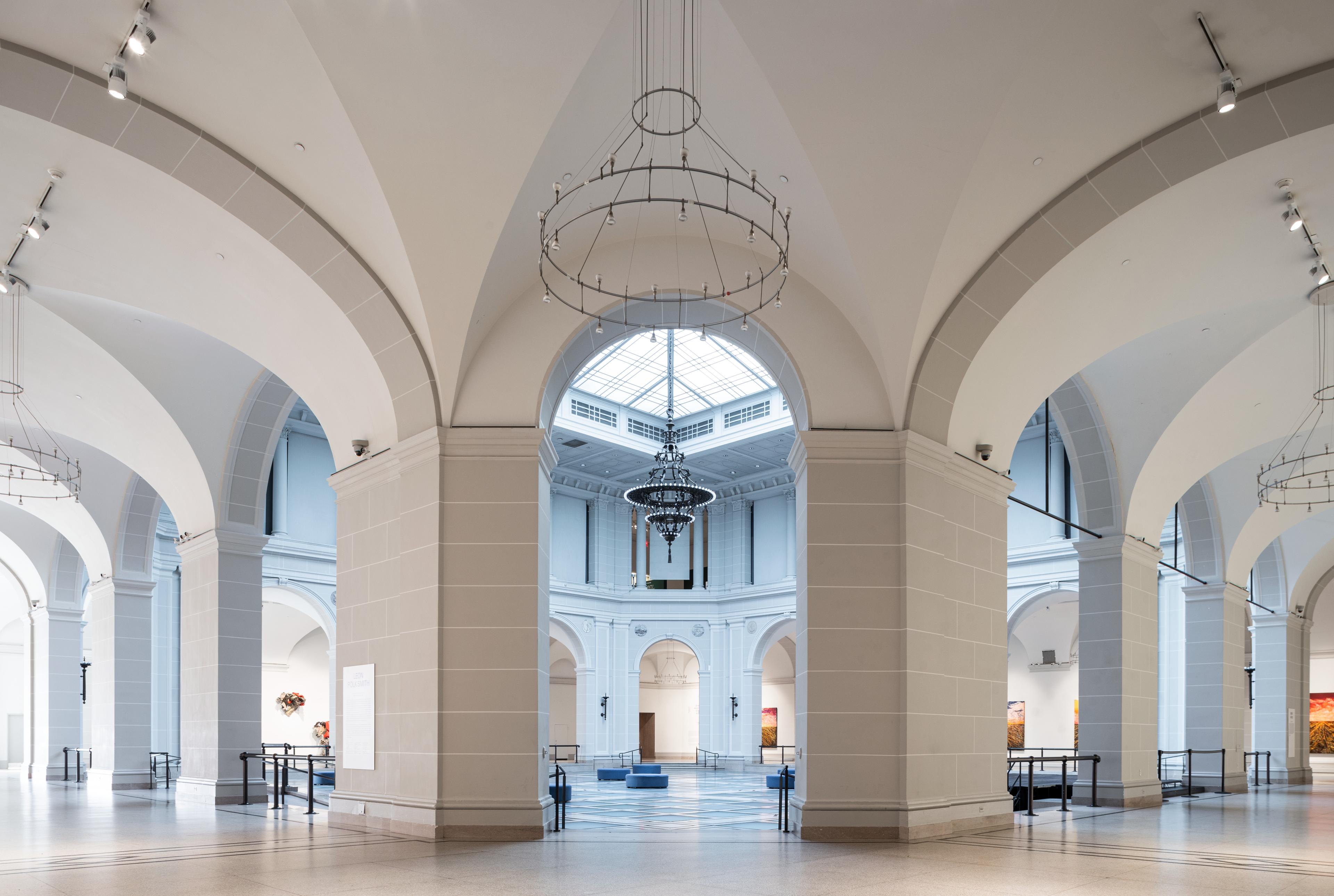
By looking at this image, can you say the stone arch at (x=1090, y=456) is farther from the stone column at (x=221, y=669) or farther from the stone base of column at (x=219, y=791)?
the stone base of column at (x=219, y=791)

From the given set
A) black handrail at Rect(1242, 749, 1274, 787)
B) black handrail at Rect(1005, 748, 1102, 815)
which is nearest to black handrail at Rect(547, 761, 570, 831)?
black handrail at Rect(1005, 748, 1102, 815)

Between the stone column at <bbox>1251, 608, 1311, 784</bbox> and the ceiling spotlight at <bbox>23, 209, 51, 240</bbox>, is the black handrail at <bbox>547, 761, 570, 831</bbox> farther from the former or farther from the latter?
the stone column at <bbox>1251, 608, 1311, 784</bbox>

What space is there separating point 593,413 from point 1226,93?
877 inches

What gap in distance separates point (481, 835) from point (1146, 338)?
11.2 meters

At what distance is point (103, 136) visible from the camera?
9469 millimetres

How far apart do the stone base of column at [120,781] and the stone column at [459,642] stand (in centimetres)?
957

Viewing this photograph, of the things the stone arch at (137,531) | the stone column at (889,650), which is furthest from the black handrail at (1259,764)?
the stone arch at (137,531)

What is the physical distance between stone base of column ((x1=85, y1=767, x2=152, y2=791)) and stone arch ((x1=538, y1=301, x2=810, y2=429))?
41.3 ft

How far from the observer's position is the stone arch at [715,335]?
38.4 ft

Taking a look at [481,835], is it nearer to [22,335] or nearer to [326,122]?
[326,122]

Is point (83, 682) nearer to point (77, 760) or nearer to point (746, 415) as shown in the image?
point (77, 760)

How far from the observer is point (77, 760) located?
75.5 feet

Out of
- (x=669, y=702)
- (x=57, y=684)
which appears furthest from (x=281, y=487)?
(x=669, y=702)

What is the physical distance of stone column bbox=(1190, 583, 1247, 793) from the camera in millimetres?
19328
